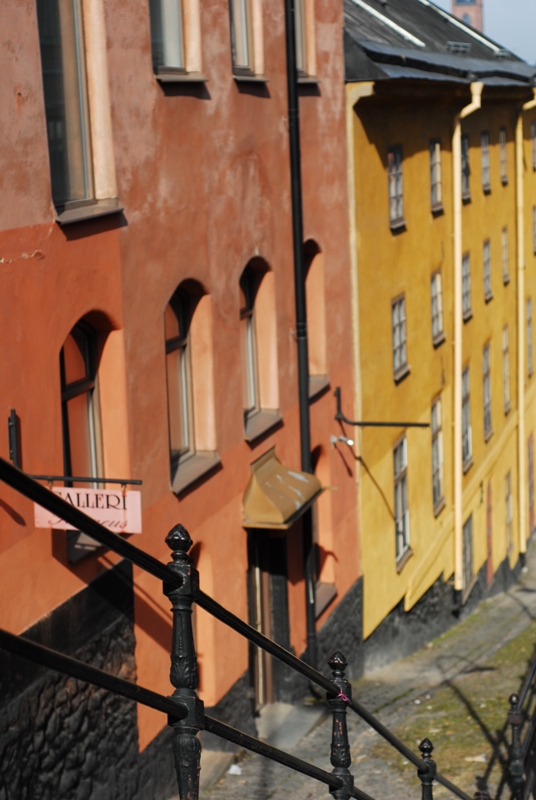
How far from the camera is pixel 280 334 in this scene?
11398 mm

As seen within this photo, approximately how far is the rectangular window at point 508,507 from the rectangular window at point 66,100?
59.4 ft

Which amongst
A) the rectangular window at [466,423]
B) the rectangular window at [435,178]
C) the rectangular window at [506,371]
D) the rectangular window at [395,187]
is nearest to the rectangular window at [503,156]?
the rectangular window at [506,371]

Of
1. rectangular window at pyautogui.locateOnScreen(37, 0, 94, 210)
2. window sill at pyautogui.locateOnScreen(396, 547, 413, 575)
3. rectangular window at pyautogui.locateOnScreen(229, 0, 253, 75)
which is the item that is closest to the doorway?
window sill at pyautogui.locateOnScreen(396, 547, 413, 575)

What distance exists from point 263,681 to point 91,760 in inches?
185

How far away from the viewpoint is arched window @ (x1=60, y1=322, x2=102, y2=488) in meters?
7.44

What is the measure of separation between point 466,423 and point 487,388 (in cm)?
220

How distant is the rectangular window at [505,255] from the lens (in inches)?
905

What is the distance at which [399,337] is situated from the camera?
15664 mm

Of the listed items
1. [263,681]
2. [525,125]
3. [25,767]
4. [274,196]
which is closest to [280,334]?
[274,196]

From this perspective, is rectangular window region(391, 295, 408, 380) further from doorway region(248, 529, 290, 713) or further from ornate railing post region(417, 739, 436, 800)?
ornate railing post region(417, 739, 436, 800)

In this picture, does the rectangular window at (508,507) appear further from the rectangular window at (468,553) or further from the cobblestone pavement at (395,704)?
the rectangular window at (468,553)

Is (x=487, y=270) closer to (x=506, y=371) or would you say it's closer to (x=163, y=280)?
(x=506, y=371)

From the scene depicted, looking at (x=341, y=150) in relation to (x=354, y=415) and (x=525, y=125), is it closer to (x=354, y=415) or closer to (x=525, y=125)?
(x=354, y=415)

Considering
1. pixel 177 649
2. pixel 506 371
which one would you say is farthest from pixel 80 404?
pixel 506 371
